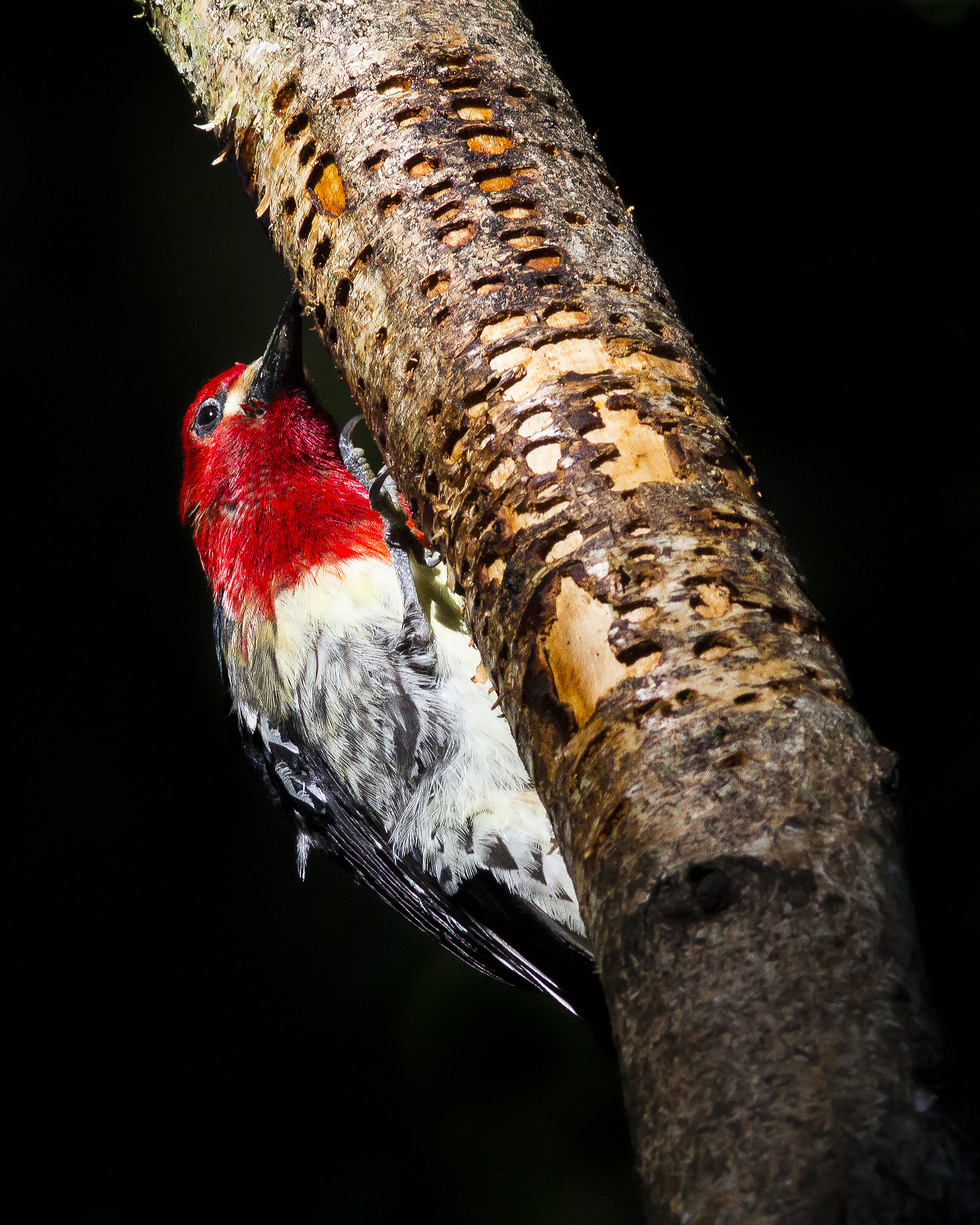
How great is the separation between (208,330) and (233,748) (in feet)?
4.59

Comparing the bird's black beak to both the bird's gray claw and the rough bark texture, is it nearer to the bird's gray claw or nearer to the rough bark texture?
the bird's gray claw

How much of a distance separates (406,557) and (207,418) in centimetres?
73

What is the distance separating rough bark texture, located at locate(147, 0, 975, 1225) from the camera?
1.38 feet

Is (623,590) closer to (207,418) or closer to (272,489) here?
(272,489)

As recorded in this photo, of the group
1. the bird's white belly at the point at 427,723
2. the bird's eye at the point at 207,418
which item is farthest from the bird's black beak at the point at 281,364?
the bird's white belly at the point at 427,723

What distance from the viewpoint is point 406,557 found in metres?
1.78

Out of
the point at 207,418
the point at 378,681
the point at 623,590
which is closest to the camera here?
the point at 623,590

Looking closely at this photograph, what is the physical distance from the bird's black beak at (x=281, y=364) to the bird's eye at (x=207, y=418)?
14 centimetres

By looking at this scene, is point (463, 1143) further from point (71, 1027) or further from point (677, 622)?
point (677, 622)

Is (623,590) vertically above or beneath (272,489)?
beneath

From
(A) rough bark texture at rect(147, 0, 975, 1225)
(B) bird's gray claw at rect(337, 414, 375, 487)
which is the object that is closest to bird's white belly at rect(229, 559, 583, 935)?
(B) bird's gray claw at rect(337, 414, 375, 487)

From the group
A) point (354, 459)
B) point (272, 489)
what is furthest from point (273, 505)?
point (354, 459)

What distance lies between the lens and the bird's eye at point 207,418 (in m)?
2.16

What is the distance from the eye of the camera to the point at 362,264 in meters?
0.86
